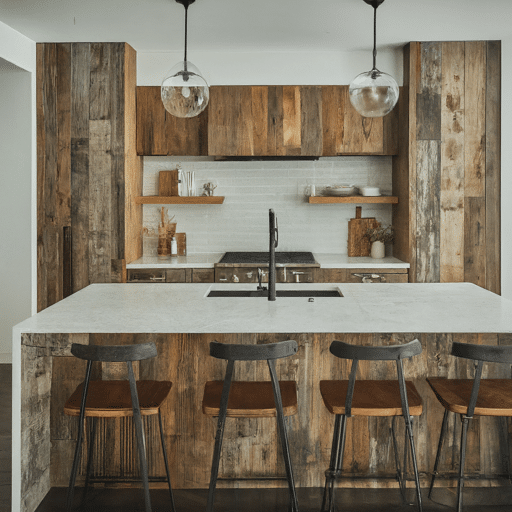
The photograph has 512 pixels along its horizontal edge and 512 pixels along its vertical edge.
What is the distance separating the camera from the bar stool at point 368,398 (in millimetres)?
2111

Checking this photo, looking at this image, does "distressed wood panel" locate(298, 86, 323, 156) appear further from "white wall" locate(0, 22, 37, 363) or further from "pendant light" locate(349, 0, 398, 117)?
"white wall" locate(0, 22, 37, 363)

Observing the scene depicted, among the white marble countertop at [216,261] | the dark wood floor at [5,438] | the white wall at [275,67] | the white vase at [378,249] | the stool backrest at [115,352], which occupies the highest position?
the white wall at [275,67]

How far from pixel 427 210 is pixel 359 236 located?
832 millimetres

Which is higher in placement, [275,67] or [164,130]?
[275,67]

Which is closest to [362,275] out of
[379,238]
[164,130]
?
[379,238]

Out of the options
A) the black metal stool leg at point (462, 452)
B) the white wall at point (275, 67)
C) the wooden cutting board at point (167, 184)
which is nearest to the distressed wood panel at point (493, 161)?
the white wall at point (275, 67)

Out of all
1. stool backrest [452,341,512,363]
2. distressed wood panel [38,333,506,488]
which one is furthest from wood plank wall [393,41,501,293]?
stool backrest [452,341,512,363]

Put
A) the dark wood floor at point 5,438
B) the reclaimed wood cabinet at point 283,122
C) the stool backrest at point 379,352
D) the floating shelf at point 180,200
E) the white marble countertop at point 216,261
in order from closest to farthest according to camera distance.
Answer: the stool backrest at point 379,352, the dark wood floor at point 5,438, the white marble countertop at point 216,261, the reclaimed wood cabinet at point 283,122, the floating shelf at point 180,200

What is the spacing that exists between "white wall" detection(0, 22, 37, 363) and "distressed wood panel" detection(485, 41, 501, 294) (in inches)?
150

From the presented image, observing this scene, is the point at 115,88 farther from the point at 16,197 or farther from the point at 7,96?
the point at 16,197

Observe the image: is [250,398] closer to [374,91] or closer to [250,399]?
[250,399]

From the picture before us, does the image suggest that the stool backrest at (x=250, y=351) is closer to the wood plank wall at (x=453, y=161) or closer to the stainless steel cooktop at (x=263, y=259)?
the stainless steel cooktop at (x=263, y=259)

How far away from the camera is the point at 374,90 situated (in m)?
2.89

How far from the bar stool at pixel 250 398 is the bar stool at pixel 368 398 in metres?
0.18
